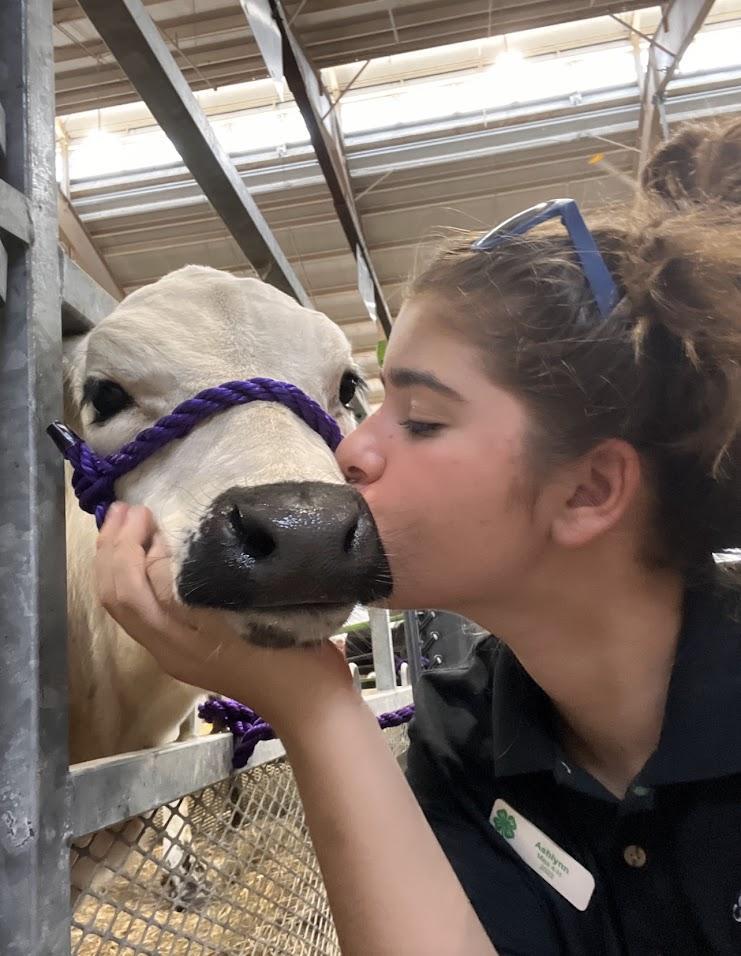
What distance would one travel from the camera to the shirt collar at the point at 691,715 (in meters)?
0.88

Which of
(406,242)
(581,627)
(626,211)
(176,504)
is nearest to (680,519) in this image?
(581,627)

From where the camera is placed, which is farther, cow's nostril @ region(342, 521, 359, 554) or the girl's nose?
the girl's nose

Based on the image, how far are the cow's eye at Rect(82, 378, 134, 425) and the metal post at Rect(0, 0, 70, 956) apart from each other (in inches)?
8.3

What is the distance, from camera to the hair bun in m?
1.01

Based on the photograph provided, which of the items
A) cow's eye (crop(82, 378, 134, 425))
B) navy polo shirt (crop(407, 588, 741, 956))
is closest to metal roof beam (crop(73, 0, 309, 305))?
cow's eye (crop(82, 378, 134, 425))

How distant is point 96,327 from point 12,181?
1.01 feet

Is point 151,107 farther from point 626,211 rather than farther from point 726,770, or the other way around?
point 726,770

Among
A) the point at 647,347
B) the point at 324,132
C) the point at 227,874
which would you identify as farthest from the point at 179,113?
the point at 324,132

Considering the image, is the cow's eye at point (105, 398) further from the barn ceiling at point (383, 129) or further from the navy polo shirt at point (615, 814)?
the barn ceiling at point (383, 129)

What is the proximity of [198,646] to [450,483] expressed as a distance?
0.31 meters

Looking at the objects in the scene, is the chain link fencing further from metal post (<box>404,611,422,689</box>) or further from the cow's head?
metal post (<box>404,611,422,689</box>)

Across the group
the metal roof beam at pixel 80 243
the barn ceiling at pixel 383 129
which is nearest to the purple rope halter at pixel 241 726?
the barn ceiling at pixel 383 129

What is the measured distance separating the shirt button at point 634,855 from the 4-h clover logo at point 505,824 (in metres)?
0.14

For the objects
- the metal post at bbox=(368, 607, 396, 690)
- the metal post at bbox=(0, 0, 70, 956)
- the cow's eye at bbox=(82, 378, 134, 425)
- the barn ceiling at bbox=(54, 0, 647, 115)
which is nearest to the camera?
the metal post at bbox=(0, 0, 70, 956)
